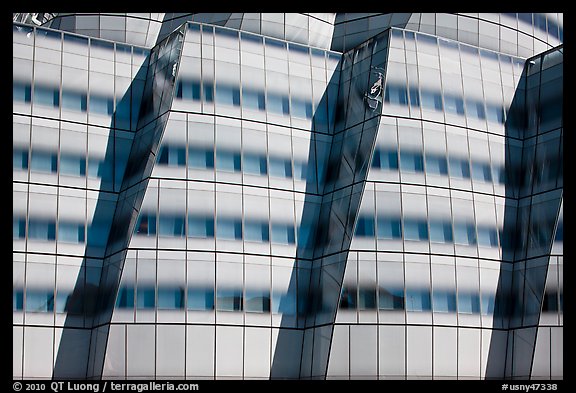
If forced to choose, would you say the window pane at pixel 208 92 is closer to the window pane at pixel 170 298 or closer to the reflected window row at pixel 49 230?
the reflected window row at pixel 49 230

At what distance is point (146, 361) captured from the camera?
43.8 meters

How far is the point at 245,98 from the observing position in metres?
49.5

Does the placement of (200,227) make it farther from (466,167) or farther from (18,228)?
(466,167)

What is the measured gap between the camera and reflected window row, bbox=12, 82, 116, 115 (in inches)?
1892

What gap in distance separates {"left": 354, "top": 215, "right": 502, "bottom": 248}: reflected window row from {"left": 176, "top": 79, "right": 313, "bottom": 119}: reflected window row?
853 centimetres

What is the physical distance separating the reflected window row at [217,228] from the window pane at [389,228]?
5.25 meters

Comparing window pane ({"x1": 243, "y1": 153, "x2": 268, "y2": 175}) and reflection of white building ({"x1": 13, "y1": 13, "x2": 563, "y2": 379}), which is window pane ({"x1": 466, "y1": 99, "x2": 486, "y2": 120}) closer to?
reflection of white building ({"x1": 13, "y1": 13, "x2": 563, "y2": 379})

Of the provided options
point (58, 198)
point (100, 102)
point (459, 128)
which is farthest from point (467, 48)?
point (58, 198)

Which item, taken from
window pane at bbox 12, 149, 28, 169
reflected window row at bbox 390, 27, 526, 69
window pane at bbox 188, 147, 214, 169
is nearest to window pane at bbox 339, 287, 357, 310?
window pane at bbox 188, 147, 214, 169

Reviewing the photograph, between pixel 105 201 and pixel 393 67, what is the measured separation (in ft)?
58.5

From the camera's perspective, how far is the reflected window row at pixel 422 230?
4616 cm

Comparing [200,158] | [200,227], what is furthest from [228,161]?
[200,227]

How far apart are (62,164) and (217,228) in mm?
9464
